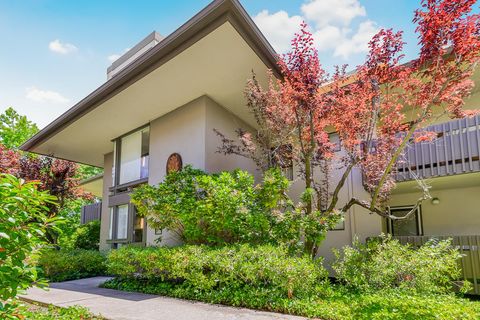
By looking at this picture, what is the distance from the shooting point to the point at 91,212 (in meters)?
19.8

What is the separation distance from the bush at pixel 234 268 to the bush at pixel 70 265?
3.61m

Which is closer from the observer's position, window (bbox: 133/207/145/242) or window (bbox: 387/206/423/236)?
window (bbox: 387/206/423/236)

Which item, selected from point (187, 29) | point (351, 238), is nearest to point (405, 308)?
point (351, 238)

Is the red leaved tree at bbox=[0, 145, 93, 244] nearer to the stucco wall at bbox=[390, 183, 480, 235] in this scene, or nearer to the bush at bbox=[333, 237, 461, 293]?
the bush at bbox=[333, 237, 461, 293]

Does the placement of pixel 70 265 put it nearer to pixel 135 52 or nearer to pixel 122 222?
pixel 122 222

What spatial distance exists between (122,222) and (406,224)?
400 inches

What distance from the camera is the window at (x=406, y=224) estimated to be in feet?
34.3

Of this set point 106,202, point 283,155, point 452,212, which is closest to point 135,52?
point 106,202

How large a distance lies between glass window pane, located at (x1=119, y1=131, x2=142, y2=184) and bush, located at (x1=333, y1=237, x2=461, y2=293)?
330 inches

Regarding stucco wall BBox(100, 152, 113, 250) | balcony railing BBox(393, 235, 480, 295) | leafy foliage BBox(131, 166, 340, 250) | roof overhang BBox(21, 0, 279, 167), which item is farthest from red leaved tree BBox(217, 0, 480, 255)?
stucco wall BBox(100, 152, 113, 250)

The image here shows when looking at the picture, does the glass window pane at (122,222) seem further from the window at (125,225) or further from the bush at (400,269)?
the bush at (400,269)

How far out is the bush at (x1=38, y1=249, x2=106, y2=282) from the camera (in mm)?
10188

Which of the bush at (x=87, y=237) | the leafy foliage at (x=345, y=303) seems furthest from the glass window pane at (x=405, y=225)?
the bush at (x=87, y=237)

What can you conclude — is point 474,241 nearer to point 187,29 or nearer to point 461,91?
point 461,91
